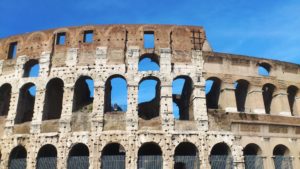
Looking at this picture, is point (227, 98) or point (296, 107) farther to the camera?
point (296, 107)

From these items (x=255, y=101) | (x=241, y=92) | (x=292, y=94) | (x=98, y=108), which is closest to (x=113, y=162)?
(x=98, y=108)

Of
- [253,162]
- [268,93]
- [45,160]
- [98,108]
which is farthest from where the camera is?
[268,93]

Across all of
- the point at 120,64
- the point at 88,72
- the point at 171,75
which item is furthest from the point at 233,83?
the point at 88,72

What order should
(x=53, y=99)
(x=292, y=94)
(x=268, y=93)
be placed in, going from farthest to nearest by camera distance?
(x=292, y=94) → (x=268, y=93) → (x=53, y=99)

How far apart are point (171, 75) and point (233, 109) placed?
3.98 m

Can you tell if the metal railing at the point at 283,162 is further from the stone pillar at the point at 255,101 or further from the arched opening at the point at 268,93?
the arched opening at the point at 268,93

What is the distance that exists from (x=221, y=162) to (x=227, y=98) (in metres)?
3.65

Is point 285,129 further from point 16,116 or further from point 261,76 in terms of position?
point 16,116

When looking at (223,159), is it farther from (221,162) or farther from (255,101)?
(255,101)

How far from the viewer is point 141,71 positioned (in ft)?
58.7

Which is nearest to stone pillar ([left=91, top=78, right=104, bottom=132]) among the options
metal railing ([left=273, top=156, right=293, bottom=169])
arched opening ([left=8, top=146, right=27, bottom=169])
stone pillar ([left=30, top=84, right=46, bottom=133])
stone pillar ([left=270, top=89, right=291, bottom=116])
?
stone pillar ([left=30, top=84, right=46, bottom=133])

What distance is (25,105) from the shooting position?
19.5m

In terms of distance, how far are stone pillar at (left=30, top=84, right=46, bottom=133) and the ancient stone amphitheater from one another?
0.06m

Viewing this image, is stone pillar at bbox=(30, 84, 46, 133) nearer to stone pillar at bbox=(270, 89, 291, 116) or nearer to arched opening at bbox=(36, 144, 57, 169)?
arched opening at bbox=(36, 144, 57, 169)
